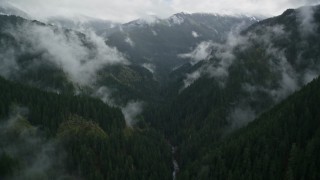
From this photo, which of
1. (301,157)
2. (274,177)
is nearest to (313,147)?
(301,157)

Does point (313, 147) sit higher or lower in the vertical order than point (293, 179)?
higher

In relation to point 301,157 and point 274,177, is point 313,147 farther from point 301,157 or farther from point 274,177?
point 274,177

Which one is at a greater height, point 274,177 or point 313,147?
point 313,147

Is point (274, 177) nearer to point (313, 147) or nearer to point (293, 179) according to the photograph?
point (293, 179)

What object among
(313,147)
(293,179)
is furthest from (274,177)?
(313,147)
